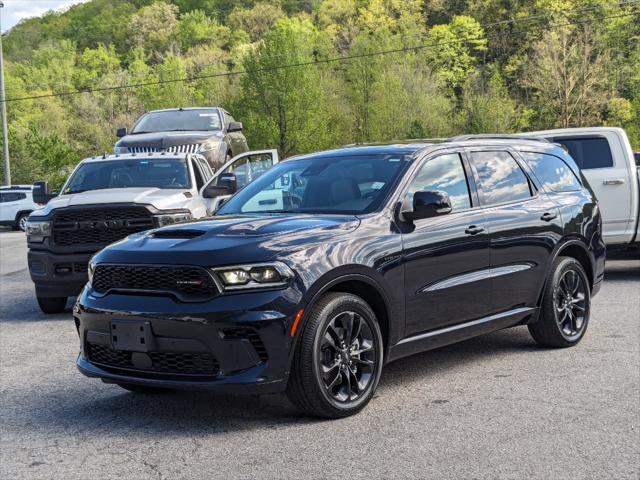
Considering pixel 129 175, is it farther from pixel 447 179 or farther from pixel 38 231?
pixel 447 179

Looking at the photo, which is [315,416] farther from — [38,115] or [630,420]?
[38,115]

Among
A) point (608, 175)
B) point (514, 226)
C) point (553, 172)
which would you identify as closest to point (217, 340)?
point (514, 226)

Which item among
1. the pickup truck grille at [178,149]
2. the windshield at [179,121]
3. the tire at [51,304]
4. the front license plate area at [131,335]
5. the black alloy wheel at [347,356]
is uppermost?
the windshield at [179,121]

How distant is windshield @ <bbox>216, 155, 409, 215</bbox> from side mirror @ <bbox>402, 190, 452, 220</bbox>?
0.24m

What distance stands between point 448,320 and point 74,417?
267 centimetres

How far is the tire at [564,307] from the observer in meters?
7.78

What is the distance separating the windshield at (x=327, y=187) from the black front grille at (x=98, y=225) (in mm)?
3580

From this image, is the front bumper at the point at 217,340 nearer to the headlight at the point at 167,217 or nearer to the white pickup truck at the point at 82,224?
the white pickup truck at the point at 82,224

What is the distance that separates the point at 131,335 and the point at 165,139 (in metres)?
11.5

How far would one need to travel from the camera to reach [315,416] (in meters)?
5.75

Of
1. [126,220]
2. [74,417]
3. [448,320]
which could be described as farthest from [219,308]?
[126,220]

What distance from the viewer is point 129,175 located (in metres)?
12.2

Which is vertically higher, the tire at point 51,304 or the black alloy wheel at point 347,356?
the black alloy wheel at point 347,356

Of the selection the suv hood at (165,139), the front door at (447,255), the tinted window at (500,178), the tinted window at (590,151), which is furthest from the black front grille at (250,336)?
the suv hood at (165,139)
